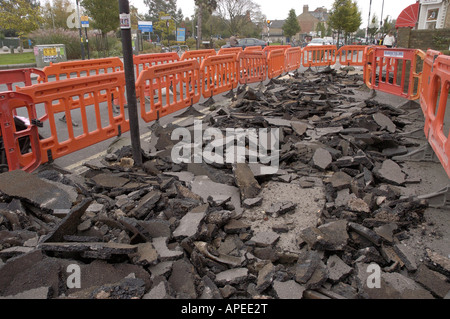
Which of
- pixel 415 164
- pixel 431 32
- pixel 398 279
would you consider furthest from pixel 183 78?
pixel 431 32

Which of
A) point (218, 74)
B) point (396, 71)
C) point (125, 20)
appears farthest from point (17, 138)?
point (396, 71)

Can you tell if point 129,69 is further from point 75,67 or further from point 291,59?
point 291,59

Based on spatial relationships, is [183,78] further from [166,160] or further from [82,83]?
[166,160]

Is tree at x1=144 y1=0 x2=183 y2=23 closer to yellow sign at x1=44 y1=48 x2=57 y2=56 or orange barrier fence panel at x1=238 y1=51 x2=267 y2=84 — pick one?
yellow sign at x1=44 y1=48 x2=57 y2=56

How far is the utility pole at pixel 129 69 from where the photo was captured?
194 inches

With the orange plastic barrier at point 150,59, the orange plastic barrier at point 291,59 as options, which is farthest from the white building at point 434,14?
the orange plastic barrier at point 150,59

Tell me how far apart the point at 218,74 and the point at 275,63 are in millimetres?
6594

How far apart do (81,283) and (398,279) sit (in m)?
2.63

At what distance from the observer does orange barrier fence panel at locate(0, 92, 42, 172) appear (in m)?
4.82

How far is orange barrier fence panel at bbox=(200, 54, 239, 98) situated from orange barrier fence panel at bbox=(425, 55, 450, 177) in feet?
20.7

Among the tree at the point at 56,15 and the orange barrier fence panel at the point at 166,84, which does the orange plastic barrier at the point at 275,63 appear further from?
the tree at the point at 56,15

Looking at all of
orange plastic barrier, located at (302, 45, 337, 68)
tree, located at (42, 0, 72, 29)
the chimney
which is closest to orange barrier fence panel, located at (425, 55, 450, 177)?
orange plastic barrier, located at (302, 45, 337, 68)

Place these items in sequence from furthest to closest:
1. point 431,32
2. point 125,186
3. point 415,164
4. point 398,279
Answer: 1. point 431,32
2. point 415,164
3. point 125,186
4. point 398,279

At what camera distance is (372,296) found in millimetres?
2818
